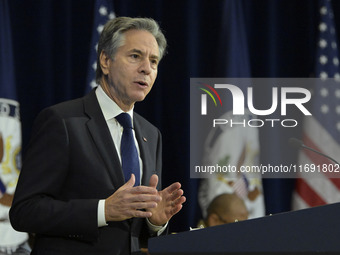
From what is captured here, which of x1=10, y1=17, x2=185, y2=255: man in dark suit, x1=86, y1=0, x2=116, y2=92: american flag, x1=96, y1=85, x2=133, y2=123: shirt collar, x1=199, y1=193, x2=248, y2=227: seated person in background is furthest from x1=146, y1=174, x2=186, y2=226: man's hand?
x1=86, y1=0, x2=116, y2=92: american flag

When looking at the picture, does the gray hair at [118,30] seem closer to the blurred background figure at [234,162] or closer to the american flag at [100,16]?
the american flag at [100,16]

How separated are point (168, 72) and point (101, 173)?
2.84 meters

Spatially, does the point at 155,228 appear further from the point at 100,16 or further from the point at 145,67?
the point at 100,16

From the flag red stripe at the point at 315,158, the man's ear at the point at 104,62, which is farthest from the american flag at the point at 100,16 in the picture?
the man's ear at the point at 104,62

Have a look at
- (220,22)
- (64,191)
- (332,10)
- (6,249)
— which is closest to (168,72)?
(220,22)

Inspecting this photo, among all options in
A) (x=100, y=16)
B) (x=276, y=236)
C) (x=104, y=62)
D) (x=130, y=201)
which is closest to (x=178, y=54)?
(x=100, y=16)

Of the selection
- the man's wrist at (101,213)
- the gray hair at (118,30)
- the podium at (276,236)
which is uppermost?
the gray hair at (118,30)

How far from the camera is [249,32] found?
4.80 m

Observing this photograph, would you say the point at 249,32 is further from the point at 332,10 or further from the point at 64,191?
the point at 64,191

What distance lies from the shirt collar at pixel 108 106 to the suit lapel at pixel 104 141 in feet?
0.12

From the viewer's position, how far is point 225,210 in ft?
14.4

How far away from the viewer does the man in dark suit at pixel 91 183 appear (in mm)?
1718

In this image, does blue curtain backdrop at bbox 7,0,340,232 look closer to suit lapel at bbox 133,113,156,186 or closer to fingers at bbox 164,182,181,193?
suit lapel at bbox 133,113,156,186

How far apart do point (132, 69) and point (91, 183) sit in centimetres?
48
